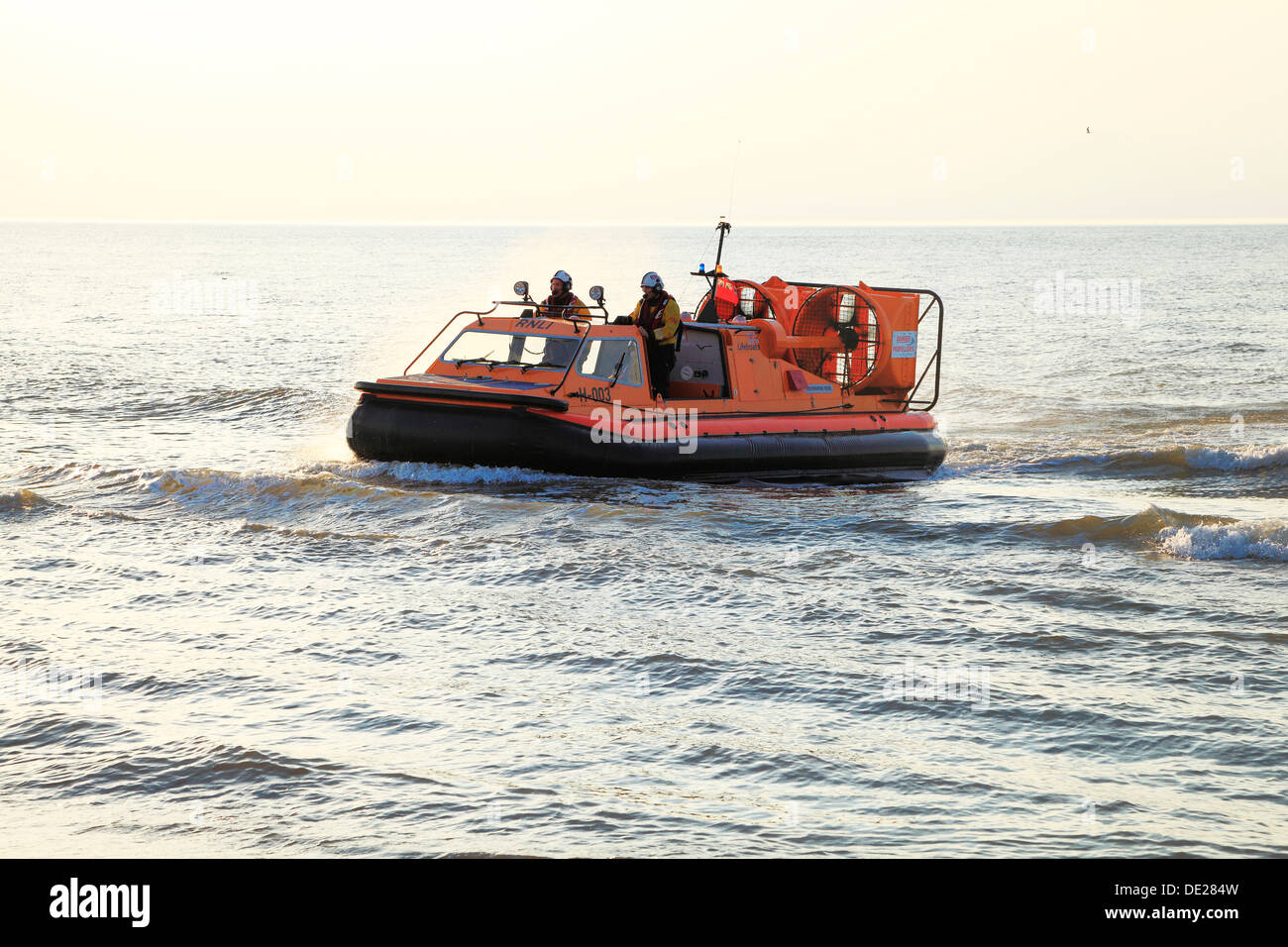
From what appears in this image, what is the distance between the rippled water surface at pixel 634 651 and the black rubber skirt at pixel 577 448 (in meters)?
0.22

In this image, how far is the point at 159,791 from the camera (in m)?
5.38

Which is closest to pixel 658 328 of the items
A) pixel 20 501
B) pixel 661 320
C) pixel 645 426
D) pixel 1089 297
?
pixel 661 320

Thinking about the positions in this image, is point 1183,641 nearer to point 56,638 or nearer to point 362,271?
point 56,638

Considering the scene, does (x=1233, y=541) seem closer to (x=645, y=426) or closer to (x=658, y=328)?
(x=645, y=426)

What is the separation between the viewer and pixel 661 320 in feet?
42.1

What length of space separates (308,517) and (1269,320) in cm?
3303

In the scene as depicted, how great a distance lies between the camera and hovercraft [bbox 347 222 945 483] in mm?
12086

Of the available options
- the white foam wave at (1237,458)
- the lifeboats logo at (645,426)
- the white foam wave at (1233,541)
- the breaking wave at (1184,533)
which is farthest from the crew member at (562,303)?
the white foam wave at (1237,458)

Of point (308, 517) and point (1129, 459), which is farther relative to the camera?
point (1129, 459)

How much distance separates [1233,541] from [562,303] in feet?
22.2

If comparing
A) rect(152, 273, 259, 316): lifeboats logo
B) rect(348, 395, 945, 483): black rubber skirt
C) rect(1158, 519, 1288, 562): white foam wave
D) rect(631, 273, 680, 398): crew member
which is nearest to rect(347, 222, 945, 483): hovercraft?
rect(348, 395, 945, 483): black rubber skirt

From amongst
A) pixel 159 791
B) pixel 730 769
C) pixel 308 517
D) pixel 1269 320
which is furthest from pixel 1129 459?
pixel 1269 320

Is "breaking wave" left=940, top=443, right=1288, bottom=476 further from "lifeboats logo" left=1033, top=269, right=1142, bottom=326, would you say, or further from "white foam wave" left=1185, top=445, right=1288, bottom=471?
"lifeboats logo" left=1033, top=269, right=1142, bottom=326
